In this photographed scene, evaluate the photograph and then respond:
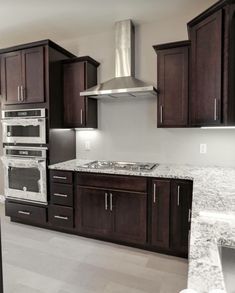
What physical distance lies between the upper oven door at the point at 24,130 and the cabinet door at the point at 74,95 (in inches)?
15.5

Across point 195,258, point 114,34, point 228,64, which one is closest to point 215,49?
point 228,64

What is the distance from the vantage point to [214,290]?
56cm

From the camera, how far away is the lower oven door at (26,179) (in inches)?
115

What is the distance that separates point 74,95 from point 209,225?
2.57 m

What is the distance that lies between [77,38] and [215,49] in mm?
2188

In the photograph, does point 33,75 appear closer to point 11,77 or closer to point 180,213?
point 11,77

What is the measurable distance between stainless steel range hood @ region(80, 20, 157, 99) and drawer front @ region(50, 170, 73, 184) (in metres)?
1.06

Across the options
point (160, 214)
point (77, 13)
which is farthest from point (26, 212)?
point (77, 13)

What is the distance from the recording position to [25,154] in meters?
3.04

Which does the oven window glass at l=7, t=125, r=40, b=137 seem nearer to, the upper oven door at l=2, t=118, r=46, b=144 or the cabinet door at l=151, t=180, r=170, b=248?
the upper oven door at l=2, t=118, r=46, b=144

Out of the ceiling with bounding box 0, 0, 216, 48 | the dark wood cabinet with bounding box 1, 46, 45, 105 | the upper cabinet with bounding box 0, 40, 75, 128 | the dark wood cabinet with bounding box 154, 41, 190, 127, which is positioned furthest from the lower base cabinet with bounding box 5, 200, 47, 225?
the ceiling with bounding box 0, 0, 216, 48

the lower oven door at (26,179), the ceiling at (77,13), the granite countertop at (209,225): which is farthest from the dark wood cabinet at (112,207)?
the ceiling at (77,13)

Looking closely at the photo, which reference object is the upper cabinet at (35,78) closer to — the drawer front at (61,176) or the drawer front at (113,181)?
the drawer front at (61,176)

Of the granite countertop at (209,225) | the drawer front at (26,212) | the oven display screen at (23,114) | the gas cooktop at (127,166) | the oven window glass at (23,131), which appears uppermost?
the oven display screen at (23,114)
